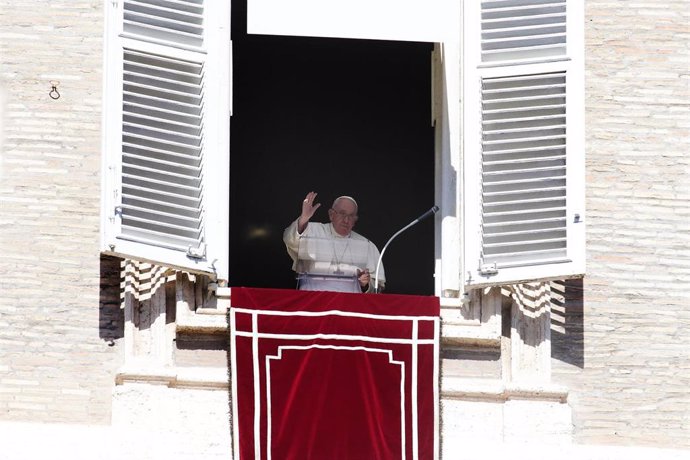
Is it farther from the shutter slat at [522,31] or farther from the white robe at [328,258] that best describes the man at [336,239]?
the shutter slat at [522,31]

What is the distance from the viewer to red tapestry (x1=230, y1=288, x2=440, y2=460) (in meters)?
11.5

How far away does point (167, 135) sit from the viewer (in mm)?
11789

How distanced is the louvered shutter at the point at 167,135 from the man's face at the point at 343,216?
1.44 metres

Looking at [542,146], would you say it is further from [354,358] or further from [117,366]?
[117,366]

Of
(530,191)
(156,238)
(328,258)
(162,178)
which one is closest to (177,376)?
(156,238)

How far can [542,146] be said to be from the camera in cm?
1180

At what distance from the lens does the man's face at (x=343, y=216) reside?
1316cm

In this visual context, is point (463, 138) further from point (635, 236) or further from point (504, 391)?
point (504, 391)

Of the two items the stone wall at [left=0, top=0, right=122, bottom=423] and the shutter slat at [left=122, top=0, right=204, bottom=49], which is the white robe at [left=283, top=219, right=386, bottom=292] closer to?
the stone wall at [left=0, top=0, right=122, bottom=423]

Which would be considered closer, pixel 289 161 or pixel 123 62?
pixel 123 62

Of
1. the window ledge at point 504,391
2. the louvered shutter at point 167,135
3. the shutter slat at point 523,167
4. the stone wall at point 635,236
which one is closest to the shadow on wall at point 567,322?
the stone wall at point 635,236

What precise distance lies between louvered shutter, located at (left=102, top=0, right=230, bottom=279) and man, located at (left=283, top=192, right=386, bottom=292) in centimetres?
103

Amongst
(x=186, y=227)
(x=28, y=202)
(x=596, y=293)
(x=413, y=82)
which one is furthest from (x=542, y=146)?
(x=413, y=82)

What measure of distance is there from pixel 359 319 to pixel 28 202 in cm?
171
